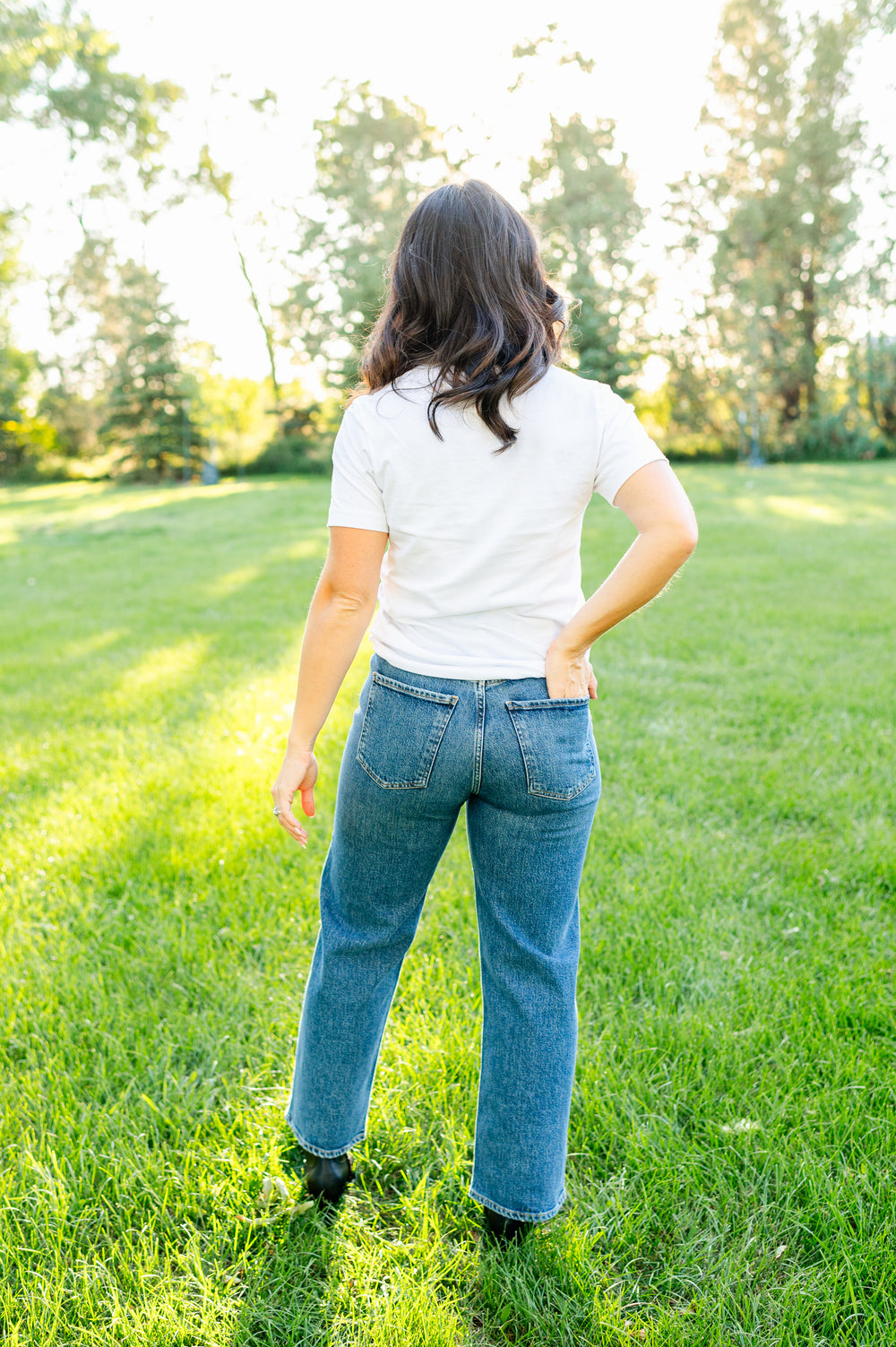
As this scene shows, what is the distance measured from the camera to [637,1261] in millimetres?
1901

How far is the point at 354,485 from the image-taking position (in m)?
1.62

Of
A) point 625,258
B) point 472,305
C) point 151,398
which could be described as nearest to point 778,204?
point 625,258

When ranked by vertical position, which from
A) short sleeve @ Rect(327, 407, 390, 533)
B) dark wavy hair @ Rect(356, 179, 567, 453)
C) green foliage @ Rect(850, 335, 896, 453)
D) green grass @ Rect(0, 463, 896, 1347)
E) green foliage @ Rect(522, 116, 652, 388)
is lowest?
green grass @ Rect(0, 463, 896, 1347)

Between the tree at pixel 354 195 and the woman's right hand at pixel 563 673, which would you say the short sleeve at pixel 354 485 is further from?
the tree at pixel 354 195

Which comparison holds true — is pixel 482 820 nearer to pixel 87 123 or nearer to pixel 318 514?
pixel 318 514

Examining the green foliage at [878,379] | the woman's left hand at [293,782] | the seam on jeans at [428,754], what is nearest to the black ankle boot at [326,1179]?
the woman's left hand at [293,782]

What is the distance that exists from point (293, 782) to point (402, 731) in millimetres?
319

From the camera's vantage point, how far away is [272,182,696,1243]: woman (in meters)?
1.58

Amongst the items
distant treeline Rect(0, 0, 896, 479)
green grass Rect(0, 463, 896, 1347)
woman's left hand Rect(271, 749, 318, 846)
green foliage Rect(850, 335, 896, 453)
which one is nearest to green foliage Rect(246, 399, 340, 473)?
distant treeline Rect(0, 0, 896, 479)

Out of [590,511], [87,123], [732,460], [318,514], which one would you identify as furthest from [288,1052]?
[87,123]

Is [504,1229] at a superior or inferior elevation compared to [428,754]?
inferior

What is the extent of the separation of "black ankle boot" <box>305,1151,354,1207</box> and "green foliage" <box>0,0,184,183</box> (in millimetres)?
29690

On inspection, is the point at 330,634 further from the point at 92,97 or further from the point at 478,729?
the point at 92,97

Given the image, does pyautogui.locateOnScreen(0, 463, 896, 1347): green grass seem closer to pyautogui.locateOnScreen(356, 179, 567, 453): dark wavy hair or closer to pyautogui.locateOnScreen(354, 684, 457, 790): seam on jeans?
pyautogui.locateOnScreen(354, 684, 457, 790): seam on jeans
